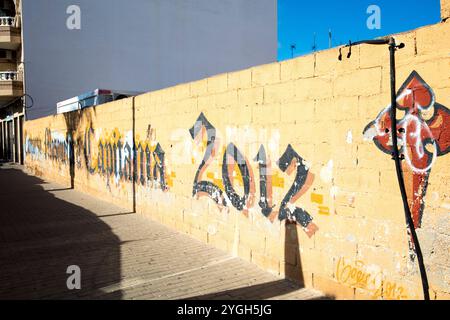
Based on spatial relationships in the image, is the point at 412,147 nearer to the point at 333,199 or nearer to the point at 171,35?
the point at 333,199

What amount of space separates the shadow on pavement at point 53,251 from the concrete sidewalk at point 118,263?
0.01 meters

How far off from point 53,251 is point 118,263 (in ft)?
4.34

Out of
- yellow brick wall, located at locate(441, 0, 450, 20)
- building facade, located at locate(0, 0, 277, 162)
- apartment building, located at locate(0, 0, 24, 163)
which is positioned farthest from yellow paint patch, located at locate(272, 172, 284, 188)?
apartment building, located at locate(0, 0, 24, 163)

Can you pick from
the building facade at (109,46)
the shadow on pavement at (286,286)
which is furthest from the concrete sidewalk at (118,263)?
the building facade at (109,46)

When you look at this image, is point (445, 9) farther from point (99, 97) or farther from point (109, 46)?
point (109, 46)

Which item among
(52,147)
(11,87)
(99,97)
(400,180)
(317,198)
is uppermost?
(11,87)

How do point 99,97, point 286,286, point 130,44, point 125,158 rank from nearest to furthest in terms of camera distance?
1. point 286,286
2. point 125,158
3. point 99,97
4. point 130,44

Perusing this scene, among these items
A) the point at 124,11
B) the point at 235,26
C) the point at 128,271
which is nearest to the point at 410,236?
the point at 128,271

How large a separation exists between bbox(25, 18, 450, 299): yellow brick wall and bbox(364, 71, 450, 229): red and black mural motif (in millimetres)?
34

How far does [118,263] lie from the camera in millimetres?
5309

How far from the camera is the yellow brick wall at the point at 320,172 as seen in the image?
3.22 metres

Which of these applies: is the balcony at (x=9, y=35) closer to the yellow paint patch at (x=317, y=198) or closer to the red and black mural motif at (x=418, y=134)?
the yellow paint patch at (x=317, y=198)

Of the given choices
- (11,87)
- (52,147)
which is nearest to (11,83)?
(11,87)

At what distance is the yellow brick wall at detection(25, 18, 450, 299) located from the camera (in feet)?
10.6
